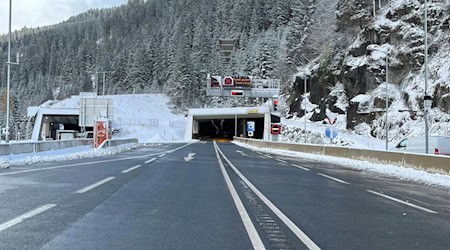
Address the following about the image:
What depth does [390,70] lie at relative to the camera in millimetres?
56250

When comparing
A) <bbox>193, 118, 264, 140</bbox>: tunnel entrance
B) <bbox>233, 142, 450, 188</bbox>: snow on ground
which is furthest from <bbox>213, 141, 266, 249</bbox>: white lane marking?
<bbox>193, 118, 264, 140</bbox>: tunnel entrance

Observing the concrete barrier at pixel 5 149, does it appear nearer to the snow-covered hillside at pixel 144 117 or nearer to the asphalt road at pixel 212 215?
the asphalt road at pixel 212 215

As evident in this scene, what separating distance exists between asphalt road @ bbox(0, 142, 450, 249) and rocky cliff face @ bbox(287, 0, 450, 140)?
36.6 meters

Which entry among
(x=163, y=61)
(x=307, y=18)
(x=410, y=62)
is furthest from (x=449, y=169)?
(x=163, y=61)

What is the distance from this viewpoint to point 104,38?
193 m

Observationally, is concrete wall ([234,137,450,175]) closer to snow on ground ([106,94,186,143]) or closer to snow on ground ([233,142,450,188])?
snow on ground ([233,142,450,188])

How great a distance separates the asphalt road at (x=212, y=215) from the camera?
5.43 m

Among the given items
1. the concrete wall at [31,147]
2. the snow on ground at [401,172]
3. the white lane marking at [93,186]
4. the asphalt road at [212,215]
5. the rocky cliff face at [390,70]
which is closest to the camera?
the asphalt road at [212,215]

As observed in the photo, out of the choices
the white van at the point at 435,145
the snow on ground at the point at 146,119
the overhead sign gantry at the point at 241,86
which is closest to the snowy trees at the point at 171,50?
the snow on ground at the point at 146,119

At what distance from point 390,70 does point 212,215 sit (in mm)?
54742

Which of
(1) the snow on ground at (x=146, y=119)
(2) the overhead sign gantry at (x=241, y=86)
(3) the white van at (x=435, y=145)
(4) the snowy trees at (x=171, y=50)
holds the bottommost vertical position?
(3) the white van at (x=435, y=145)

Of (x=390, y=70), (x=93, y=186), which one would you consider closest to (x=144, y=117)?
(x=390, y=70)

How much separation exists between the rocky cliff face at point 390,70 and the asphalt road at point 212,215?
36.6 metres

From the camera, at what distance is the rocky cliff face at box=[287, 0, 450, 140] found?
47.4 m
